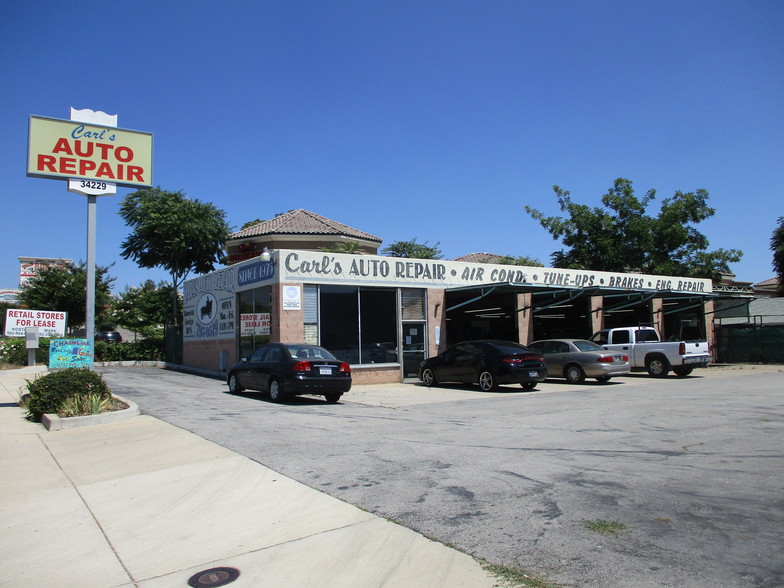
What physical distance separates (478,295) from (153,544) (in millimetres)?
19941

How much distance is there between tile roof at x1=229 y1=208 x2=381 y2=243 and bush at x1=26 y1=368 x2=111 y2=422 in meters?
22.8

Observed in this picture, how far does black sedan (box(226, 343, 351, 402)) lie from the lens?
45.7 feet

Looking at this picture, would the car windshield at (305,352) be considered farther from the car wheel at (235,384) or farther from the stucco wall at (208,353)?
the stucco wall at (208,353)

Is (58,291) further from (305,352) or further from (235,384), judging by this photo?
(305,352)

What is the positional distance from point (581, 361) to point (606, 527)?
52.3 feet

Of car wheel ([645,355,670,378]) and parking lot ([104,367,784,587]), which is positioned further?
car wheel ([645,355,670,378])

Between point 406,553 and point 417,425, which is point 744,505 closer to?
point 406,553

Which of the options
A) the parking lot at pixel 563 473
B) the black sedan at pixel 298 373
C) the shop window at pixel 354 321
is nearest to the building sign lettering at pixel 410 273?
the shop window at pixel 354 321

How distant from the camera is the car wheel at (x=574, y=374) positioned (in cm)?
2012

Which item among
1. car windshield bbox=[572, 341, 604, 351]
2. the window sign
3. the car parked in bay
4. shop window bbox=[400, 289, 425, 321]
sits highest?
shop window bbox=[400, 289, 425, 321]

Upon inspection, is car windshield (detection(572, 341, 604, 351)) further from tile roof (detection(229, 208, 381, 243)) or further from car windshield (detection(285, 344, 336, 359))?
tile roof (detection(229, 208, 381, 243))

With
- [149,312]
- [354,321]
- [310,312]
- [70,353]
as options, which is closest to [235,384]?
[310,312]

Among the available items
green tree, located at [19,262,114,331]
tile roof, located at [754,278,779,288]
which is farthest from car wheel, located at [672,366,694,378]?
tile roof, located at [754,278,779,288]

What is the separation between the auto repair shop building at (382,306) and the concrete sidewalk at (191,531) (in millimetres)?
12063
